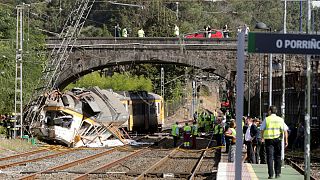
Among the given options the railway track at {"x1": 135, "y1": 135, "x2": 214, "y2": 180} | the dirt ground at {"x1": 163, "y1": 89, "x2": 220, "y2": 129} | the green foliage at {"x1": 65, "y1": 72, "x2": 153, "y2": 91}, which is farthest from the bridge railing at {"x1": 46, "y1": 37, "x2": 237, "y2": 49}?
the green foliage at {"x1": 65, "y1": 72, "x2": 153, "y2": 91}

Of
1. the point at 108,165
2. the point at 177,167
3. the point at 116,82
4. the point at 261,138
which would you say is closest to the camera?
the point at 261,138

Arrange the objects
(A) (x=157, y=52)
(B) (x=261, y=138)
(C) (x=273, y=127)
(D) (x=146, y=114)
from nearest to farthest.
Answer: (C) (x=273, y=127) < (B) (x=261, y=138) < (D) (x=146, y=114) < (A) (x=157, y=52)

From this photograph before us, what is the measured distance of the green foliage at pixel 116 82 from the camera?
259 ft

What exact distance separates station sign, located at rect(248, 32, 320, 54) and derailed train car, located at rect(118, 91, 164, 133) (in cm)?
3707

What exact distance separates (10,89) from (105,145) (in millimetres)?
6520

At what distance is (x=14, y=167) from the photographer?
23094 millimetres

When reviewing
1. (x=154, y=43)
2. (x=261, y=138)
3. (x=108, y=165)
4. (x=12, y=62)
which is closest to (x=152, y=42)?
(x=154, y=43)

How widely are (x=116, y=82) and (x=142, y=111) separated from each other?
30599 mm

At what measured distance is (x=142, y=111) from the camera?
5184 centimetres

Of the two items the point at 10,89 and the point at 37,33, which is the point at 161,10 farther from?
the point at 10,89

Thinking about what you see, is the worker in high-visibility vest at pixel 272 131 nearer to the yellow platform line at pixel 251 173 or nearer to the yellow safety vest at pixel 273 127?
the yellow safety vest at pixel 273 127

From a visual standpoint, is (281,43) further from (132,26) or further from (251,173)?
(132,26)

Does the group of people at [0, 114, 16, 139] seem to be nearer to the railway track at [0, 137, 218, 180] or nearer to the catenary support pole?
the railway track at [0, 137, 218, 180]

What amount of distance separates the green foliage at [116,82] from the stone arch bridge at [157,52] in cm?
2231
